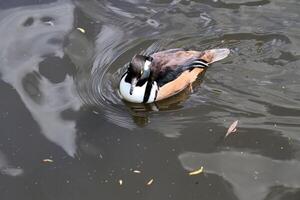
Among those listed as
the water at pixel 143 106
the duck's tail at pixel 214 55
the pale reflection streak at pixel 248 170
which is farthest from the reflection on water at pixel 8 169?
A: the duck's tail at pixel 214 55

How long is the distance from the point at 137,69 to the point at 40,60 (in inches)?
58.1

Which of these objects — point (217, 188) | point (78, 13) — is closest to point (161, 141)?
point (217, 188)

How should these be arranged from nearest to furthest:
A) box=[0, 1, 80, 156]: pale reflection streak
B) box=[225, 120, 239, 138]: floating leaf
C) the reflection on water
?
the reflection on water → box=[225, 120, 239, 138]: floating leaf → box=[0, 1, 80, 156]: pale reflection streak

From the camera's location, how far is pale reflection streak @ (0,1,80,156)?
6629 mm

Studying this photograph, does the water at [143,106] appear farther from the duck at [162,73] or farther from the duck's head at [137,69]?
the duck's head at [137,69]

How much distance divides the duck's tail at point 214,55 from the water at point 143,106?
0.27 ft

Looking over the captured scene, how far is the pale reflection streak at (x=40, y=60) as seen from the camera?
21.7 ft

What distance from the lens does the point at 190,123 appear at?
259 inches

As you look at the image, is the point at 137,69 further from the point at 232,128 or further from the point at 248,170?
the point at 248,170

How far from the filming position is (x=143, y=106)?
274 inches

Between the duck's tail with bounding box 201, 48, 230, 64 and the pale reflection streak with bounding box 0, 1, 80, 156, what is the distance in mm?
1651

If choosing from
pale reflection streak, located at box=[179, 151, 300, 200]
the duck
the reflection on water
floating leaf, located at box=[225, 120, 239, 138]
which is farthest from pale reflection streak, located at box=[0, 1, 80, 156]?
floating leaf, located at box=[225, 120, 239, 138]

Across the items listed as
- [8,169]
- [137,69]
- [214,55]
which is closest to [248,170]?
[137,69]

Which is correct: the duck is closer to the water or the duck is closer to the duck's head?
the duck's head
